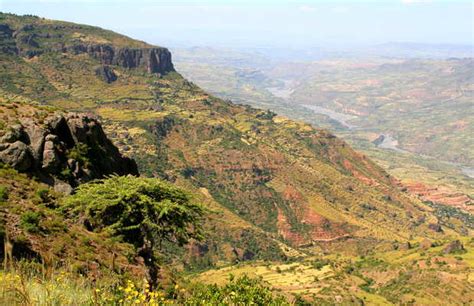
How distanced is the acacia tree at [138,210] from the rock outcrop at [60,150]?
452 centimetres

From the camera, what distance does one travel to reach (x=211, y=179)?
162 metres

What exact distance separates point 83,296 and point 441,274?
102 metres

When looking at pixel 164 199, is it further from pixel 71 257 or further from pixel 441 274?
pixel 441 274

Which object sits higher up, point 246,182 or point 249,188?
point 246,182

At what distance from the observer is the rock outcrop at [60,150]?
3300 centimetres

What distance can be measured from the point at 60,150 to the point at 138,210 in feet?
36.7

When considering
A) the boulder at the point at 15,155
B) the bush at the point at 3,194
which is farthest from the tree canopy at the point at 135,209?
the boulder at the point at 15,155

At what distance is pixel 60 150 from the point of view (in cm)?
3703

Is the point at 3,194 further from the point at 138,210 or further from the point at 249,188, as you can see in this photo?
the point at 249,188

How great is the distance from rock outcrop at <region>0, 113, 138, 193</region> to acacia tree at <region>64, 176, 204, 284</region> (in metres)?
4.52

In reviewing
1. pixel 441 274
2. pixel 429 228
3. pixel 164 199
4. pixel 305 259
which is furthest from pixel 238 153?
pixel 164 199

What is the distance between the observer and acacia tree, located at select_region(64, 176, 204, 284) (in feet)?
96.6

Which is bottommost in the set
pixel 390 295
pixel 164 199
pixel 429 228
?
pixel 429 228

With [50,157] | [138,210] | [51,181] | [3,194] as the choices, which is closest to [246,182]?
[51,181]
